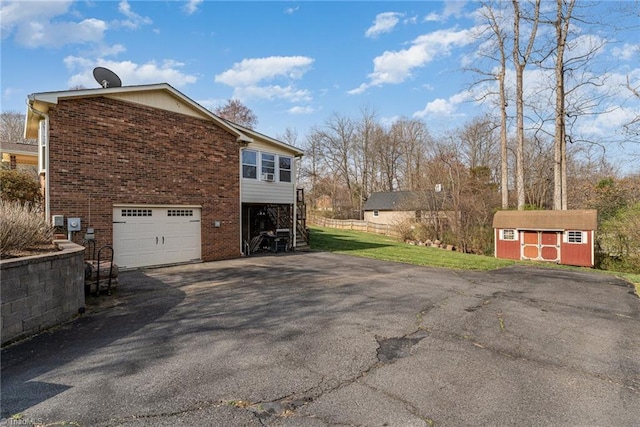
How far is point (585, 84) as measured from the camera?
1894cm

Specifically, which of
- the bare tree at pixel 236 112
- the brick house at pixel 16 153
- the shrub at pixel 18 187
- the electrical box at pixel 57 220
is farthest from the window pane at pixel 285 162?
the bare tree at pixel 236 112

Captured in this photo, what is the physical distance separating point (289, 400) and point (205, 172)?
1068 centimetres

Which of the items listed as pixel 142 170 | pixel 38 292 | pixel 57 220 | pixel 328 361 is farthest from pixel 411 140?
pixel 38 292

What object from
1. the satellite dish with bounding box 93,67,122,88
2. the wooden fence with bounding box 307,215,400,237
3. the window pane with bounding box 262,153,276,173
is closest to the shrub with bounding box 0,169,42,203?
the satellite dish with bounding box 93,67,122,88

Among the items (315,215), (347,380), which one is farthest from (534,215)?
(315,215)

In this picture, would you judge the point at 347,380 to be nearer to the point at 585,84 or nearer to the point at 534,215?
the point at 534,215

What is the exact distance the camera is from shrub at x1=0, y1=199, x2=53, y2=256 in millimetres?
5285

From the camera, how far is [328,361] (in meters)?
4.18

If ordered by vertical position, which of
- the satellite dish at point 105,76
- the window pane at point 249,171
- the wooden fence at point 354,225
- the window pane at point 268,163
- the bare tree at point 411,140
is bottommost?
the wooden fence at point 354,225

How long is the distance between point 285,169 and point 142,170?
6.56 m

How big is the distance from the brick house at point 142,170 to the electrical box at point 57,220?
3cm

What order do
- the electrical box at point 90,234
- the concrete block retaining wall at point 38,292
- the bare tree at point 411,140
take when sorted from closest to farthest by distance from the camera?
the concrete block retaining wall at point 38,292 → the electrical box at point 90,234 → the bare tree at point 411,140

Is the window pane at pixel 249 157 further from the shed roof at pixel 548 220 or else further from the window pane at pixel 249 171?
the shed roof at pixel 548 220

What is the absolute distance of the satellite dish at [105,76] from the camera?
1129 cm
